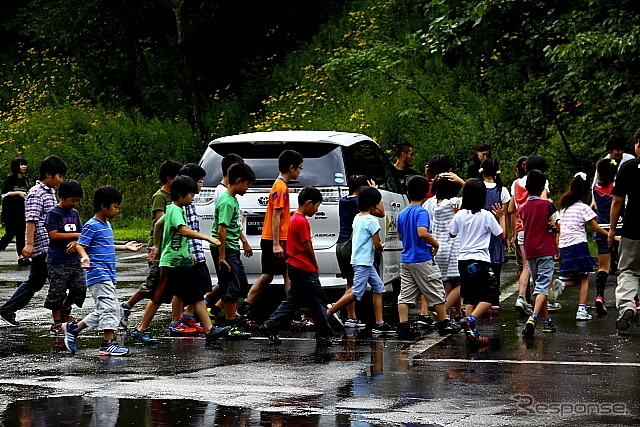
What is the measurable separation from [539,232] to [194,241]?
10.7 feet

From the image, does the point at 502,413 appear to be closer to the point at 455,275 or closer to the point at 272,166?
the point at 455,275

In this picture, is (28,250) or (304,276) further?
(28,250)

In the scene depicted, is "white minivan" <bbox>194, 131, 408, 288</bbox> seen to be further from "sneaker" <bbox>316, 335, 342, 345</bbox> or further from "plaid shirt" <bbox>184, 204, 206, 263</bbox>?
"sneaker" <bbox>316, 335, 342, 345</bbox>

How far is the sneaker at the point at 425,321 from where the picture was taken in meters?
11.5

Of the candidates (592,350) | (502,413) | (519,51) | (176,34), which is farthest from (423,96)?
(502,413)

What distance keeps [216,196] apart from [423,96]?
52.7 feet

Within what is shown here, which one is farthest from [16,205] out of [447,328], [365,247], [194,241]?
[447,328]

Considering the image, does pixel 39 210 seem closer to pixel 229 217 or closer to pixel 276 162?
pixel 229 217

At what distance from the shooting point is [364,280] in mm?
10977

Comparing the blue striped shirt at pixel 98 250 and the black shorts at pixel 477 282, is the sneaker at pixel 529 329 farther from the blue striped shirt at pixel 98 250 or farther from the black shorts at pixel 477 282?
the blue striped shirt at pixel 98 250

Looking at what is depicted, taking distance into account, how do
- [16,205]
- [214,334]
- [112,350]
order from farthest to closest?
[16,205]
[214,334]
[112,350]

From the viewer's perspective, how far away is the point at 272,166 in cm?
1221

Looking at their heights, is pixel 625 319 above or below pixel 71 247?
below

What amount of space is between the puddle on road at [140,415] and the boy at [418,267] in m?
3.85
